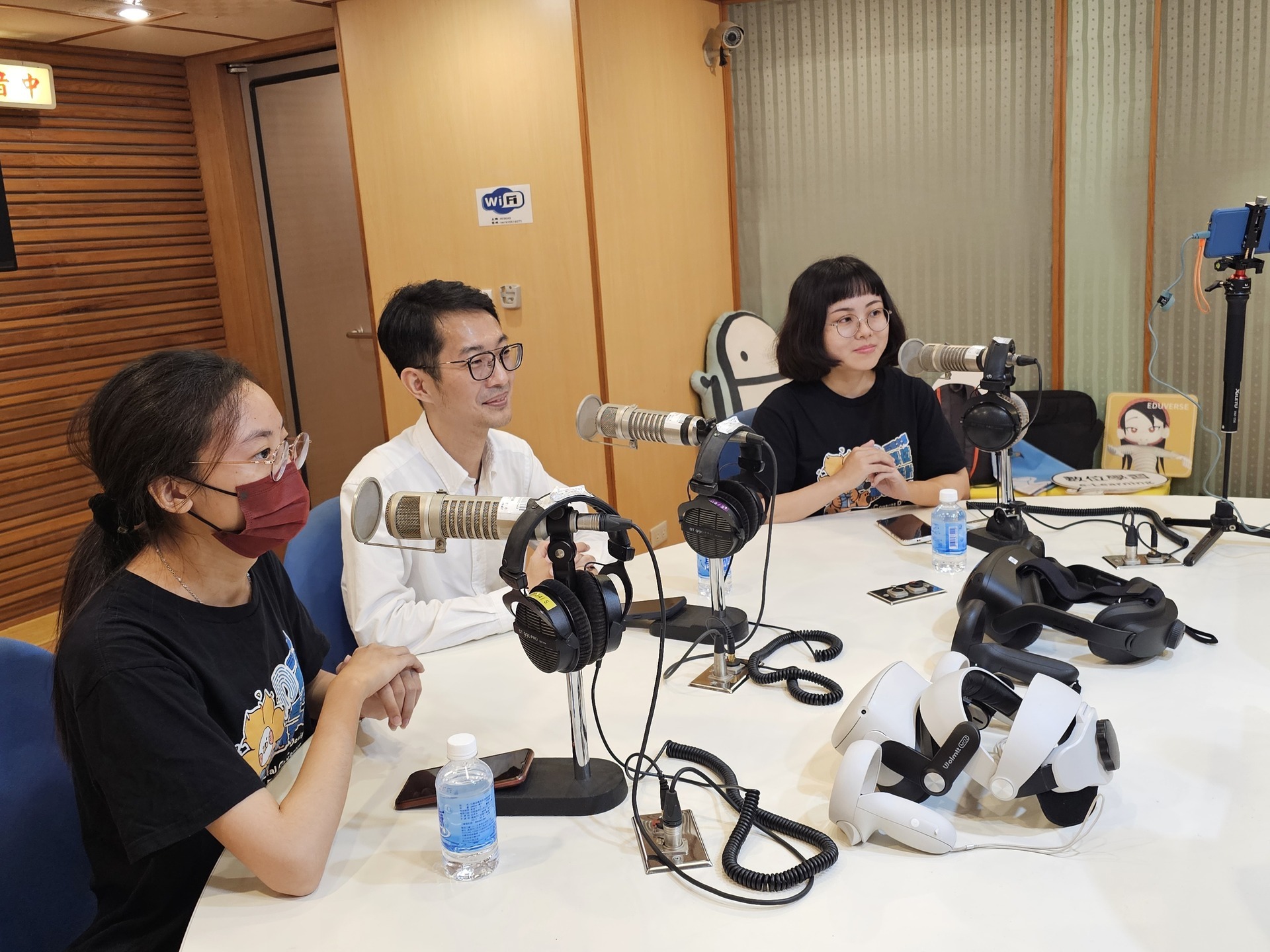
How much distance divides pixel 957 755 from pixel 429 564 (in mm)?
1197

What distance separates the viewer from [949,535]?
7.23ft

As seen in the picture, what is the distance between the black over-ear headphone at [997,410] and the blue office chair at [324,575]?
1.34m

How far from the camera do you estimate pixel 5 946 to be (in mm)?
1396

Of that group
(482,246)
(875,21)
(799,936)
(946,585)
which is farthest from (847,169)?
(799,936)

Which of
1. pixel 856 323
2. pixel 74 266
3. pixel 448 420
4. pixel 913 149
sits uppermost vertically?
pixel 913 149

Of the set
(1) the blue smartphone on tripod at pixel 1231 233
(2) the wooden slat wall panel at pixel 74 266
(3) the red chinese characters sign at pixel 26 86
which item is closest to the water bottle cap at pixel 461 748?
(1) the blue smartphone on tripod at pixel 1231 233

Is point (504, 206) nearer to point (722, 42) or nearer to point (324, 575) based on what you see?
point (722, 42)

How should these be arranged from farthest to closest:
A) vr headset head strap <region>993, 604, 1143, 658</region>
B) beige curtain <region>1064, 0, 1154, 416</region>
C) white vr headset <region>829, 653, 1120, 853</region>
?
beige curtain <region>1064, 0, 1154, 416</region>
vr headset head strap <region>993, 604, 1143, 658</region>
white vr headset <region>829, 653, 1120, 853</region>

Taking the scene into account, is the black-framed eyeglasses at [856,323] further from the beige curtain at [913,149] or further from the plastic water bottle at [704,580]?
the beige curtain at [913,149]

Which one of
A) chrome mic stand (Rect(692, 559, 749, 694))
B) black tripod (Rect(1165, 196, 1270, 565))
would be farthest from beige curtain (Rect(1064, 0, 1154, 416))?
chrome mic stand (Rect(692, 559, 749, 694))

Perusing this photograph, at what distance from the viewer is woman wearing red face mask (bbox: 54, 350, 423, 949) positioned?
1.22m

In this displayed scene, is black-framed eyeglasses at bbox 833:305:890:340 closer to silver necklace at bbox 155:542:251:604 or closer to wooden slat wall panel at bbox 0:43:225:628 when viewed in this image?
silver necklace at bbox 155:542:251:604

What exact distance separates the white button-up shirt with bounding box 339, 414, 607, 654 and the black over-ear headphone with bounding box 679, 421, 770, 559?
15.8 inches

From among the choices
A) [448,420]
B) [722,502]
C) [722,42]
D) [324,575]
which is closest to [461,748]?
[722,502]
